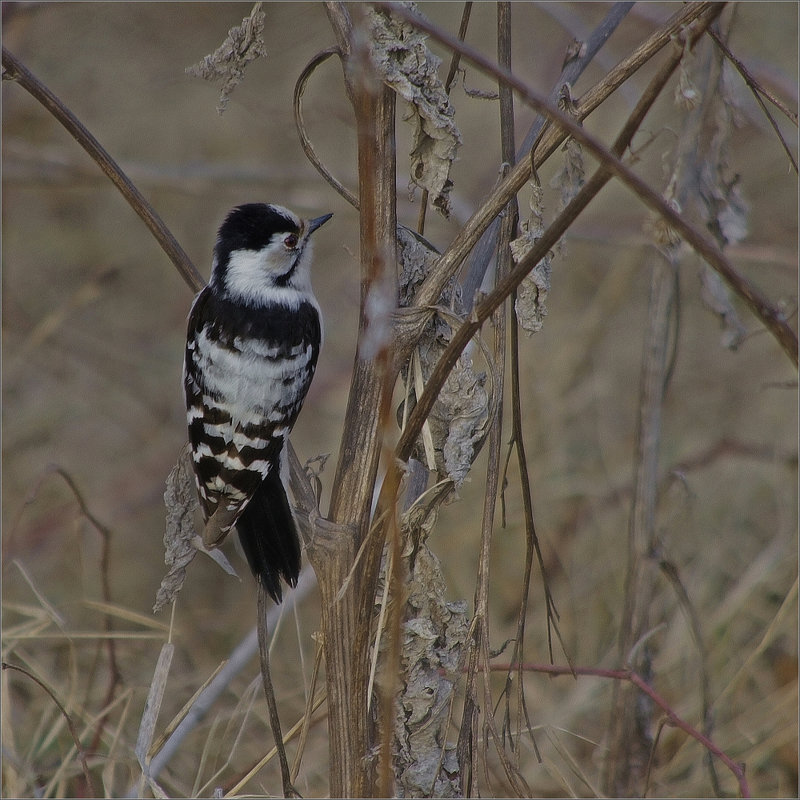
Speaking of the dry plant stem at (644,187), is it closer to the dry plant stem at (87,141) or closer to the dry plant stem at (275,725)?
the dry plant stem at (87,141)

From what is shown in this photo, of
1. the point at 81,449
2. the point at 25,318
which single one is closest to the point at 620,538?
the point at 81,449

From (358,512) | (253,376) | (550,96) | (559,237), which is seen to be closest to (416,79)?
(550,96)

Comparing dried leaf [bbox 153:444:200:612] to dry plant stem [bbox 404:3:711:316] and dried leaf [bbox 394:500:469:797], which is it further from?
dry plant stem [bbox 404:3:711:316]

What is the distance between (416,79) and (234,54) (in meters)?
0.39

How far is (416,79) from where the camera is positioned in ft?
5.02

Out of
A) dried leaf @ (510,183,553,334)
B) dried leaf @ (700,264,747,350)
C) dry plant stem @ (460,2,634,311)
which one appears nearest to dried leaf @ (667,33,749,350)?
dried leaf @ (700,264,747,350)

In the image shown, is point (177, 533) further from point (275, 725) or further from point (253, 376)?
point (253, 376)

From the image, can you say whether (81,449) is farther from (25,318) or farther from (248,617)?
(248,617)

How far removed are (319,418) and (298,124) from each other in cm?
330

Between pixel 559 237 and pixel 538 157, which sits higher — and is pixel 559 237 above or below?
below

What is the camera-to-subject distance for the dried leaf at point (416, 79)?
1.51 metres

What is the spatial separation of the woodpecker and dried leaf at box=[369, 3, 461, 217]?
863 mm

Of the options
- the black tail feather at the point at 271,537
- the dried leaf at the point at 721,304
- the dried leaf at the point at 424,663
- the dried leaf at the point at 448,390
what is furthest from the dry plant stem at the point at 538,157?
the dried leaf at the point at 721,304

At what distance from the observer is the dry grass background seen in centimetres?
311
